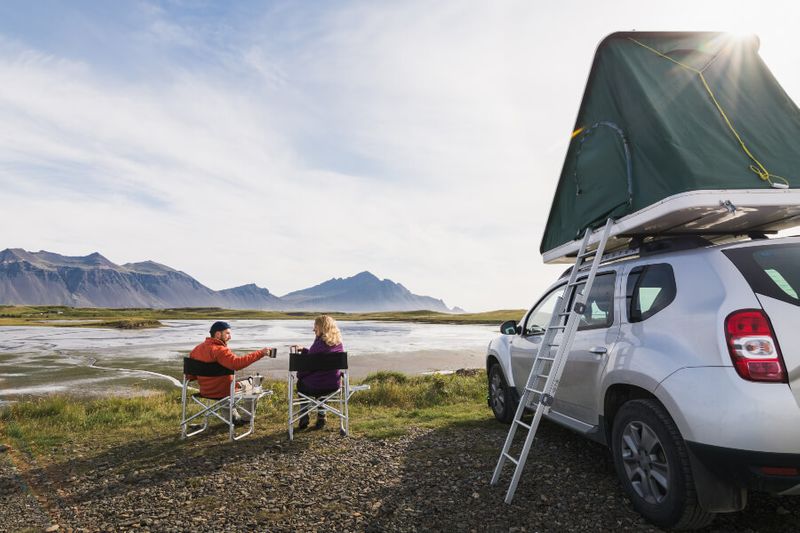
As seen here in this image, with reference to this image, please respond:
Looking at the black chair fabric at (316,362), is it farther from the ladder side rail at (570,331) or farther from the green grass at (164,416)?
the ladder side rail at (570,331)

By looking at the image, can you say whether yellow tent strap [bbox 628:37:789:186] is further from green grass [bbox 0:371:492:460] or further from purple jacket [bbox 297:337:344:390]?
purple jacket [bbox 297:337:344:390]

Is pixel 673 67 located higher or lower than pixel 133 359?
higher

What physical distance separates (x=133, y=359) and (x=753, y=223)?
1010 inches

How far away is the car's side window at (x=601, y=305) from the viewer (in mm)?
4816

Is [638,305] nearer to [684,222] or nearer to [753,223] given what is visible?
[684,222]

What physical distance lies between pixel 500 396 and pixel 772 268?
15.8ft

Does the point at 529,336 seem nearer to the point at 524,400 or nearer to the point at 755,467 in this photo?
the point at 524,400

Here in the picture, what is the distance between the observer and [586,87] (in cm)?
574

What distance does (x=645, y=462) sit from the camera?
3.99 m

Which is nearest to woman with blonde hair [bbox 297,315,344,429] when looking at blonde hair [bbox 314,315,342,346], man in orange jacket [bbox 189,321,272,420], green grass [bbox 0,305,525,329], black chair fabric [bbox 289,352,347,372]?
blonde hair [bbox 314,315,342,346]

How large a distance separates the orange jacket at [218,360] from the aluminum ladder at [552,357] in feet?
12.4

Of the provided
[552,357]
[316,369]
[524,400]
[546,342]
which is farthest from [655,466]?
[316,369]

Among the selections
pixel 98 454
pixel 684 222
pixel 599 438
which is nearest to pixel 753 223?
pixel 684 222

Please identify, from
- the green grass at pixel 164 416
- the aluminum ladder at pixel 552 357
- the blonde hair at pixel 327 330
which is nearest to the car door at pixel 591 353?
the aluminum ladder at pixel 552 357
